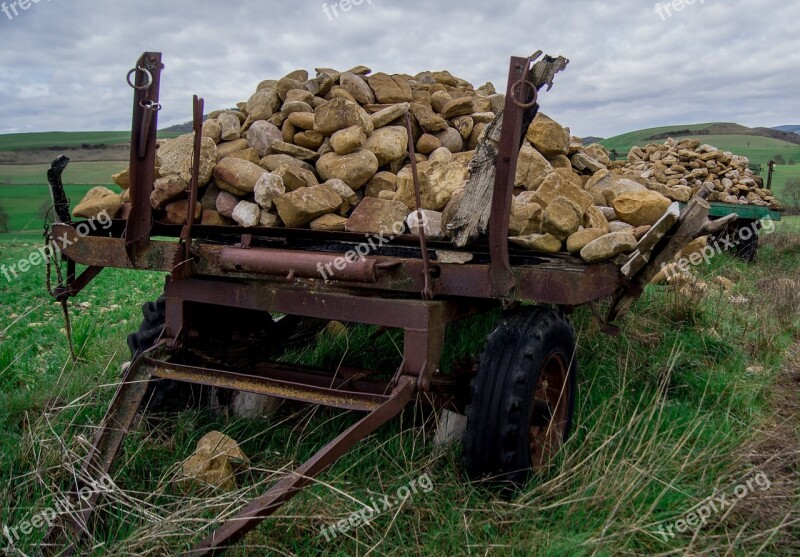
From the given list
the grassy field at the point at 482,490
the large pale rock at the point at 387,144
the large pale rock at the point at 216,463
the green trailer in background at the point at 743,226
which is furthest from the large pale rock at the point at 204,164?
the green trailer in background at the point at 743,226

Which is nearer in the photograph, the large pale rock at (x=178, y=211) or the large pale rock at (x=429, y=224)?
the large pale rock at (x=429, y=224)

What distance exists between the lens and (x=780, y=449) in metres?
3.49

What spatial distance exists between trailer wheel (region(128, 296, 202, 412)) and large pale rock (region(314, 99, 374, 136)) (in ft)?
4.13

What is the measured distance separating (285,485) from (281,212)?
1.50 metres

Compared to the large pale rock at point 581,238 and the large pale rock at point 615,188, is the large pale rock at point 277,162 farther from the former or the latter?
the large pale rock at point 615,188

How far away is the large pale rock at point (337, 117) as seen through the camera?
3.81 meters

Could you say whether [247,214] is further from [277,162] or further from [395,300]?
[395,300]

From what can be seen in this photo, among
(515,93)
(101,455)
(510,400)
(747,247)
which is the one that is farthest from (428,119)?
(747,247)

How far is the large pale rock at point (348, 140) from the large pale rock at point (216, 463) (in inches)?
60.9

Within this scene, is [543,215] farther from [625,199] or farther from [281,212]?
[281,212]

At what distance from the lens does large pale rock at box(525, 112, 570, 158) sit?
3.98m

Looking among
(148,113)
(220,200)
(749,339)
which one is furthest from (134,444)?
(749,339)

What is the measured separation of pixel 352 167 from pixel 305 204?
370mm

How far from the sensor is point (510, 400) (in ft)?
8.96
